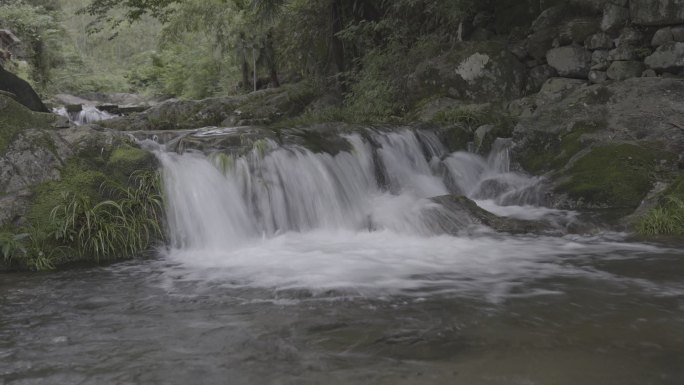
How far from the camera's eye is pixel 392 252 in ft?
19.5

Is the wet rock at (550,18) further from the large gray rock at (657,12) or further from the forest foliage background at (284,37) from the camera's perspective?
the large gray rock at (657,12)

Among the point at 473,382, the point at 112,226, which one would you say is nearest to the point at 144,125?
the point at 112,226

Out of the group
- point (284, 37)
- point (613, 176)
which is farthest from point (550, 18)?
point (284, 37)

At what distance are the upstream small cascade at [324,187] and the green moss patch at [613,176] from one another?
63 centimetres

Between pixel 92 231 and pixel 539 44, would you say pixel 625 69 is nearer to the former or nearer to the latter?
pixel 539 44

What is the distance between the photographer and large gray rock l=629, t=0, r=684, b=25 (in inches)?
366

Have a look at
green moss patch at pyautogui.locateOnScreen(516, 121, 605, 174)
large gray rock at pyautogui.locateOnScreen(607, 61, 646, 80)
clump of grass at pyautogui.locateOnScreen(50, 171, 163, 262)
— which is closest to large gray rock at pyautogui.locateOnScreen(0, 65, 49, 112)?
clump of grass at pyautogui.locateOnScreen(50, 171, 163, 262)

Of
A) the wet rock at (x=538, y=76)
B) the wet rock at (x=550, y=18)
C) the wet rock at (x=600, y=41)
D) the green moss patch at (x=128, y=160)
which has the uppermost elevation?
the wet rock at (x=550, y=18)

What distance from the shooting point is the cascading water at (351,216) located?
5.09 meters

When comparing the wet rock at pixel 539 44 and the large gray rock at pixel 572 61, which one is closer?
the large gray rock at pixel 572 61

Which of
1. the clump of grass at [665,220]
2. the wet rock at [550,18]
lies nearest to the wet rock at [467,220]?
the clump of grass at [665,220]

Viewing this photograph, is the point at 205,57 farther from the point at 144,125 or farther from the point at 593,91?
the point at 593,91

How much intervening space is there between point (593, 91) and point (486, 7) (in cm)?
420

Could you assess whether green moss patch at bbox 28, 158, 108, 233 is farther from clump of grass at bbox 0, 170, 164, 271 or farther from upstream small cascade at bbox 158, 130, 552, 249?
upstream small cascade at bbox 158, 130, 552, 249
